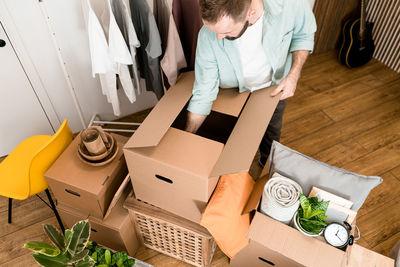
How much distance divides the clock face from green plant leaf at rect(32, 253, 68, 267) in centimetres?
104

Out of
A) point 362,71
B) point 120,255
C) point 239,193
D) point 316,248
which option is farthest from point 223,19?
point 362,71

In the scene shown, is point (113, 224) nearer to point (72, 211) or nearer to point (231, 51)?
point (72, 211)

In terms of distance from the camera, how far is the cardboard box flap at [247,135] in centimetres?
115

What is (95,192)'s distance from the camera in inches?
56.8

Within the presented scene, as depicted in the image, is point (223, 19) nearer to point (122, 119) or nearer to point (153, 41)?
point (153, 41)

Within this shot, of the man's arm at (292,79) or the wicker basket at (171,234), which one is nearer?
the man's arm at (292,79)

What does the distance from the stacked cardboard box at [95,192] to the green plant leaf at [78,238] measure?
251 millimetres

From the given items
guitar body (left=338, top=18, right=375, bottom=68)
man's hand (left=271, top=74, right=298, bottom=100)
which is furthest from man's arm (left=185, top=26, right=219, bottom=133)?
guitar body (left=338, top=18, right=375, bottom=68)

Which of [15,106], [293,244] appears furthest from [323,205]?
[15,106]

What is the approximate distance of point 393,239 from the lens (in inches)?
76.7

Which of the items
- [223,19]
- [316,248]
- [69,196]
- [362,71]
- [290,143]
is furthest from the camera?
[362,71]

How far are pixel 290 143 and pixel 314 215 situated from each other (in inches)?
48.8

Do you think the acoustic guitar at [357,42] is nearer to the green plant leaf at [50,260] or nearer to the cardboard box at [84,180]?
the cardboard box at [84,180]

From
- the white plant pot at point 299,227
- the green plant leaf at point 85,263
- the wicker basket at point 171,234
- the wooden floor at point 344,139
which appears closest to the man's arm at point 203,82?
the wicker basket at point 171,234
